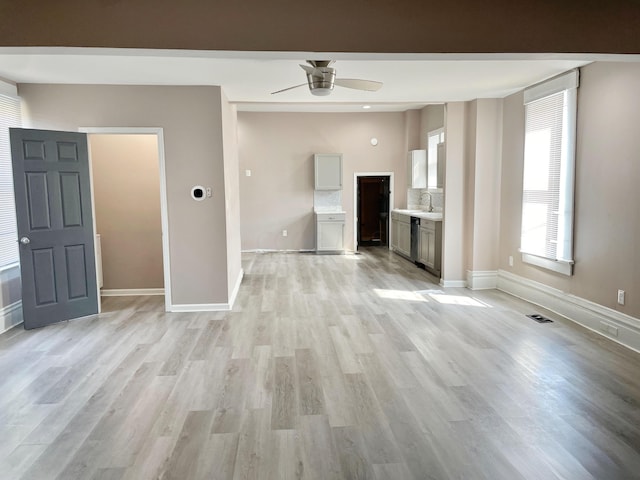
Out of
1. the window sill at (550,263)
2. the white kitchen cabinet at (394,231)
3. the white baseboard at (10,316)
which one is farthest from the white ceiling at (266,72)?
the white kitchen cabinet at (394,231)

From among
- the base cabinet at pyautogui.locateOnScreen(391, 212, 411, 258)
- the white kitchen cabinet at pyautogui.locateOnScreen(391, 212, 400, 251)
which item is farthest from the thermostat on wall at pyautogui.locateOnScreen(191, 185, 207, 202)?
the white kitchen cabinet at pyautogui.locateOnScreen(391, 212, 400, 251)

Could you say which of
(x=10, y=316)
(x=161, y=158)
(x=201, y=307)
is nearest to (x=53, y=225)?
(x=10, y=316)

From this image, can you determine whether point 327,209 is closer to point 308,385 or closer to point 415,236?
point 415,236

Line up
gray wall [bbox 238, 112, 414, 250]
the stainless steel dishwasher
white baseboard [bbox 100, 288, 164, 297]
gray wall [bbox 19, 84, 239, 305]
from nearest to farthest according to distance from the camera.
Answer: gray wall [bbox 19, 84, 239, 305] < white baseboard [bbox 100, 288, 164, 297] < the stainless steel dishwasher < gray wall [bbox 238, 112, 414, 250]

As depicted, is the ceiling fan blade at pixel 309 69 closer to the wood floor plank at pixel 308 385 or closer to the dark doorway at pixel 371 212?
the wood floor plank at pixel 308 385

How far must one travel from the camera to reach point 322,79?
11.9 feet

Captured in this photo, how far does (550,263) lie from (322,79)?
10.5 feet

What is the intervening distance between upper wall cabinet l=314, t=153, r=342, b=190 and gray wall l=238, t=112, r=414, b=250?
0.31 m

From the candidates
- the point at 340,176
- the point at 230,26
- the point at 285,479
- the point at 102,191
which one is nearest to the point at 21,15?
the point at 230,26

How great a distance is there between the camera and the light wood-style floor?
226cm

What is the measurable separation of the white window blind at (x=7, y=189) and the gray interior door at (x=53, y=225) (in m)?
0.27

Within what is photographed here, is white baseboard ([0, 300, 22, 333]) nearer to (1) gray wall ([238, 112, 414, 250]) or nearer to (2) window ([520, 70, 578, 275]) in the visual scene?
(1) gray wall ([238, 112, 414, 250])

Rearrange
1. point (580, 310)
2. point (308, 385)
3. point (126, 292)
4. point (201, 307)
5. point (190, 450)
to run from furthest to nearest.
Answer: point (126, 292) → point (201, 307) → point (580, 310) → point (308, 385) → point (190, 450)

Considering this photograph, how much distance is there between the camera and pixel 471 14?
252cm
